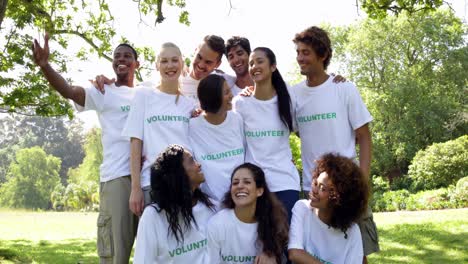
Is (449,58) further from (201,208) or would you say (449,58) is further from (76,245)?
(201,208)

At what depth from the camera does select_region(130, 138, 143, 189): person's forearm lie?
14.5ft

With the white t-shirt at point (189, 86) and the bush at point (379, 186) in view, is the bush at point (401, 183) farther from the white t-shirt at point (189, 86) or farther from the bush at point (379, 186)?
the white t-shirt at point (189, 86)

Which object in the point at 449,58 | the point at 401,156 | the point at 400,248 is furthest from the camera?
the point at 449,58

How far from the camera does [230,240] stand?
433cm

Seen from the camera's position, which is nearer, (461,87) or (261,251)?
(261,251)

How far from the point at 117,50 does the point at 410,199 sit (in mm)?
20836

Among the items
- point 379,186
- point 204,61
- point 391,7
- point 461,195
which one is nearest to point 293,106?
point 204,61

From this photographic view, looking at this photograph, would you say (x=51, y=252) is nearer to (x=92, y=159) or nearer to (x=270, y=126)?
(x=270, y=126)

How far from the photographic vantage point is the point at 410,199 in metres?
23.7

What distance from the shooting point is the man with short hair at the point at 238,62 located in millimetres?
5012

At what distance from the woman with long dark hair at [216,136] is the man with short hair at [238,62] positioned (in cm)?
53

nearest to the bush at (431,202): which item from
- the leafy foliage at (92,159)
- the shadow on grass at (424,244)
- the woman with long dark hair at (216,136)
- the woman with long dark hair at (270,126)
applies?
the shadow on grass at (424,244)

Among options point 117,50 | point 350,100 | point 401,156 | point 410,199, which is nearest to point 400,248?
point 350,100

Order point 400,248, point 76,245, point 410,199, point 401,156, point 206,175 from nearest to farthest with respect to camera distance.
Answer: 1. point 206,175
2. point 400,248
3. point 76,245
4. point 410,199
5. point 401,156
